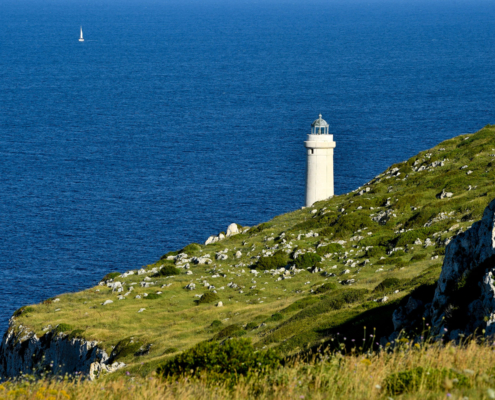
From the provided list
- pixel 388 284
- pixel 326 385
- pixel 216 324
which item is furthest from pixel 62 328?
pixel 326 385

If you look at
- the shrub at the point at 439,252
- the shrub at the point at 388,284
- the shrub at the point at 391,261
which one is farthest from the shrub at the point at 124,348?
the shrub at the point at 439,252

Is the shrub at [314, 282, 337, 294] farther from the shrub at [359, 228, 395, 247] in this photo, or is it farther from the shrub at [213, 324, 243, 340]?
the shrub at [359, 228, 395, 247]

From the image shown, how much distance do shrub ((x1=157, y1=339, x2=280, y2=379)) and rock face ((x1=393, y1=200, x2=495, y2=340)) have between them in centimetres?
454

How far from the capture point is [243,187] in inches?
Answer: 4941

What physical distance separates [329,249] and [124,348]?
17.8 metres

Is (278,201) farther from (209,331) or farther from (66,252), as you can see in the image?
(209,331)

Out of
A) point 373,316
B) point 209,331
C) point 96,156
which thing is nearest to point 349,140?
point 96,156

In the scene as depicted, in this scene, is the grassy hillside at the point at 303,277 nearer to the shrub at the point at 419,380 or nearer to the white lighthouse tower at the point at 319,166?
the white lighthouse tower at the point at 319,166

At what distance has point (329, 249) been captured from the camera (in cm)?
4828

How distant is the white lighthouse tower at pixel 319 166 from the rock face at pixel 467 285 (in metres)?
55.0

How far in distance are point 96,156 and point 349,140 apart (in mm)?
53459

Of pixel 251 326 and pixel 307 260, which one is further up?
pixel 251 326

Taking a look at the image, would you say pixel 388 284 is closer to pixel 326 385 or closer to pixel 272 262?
pixel 272 262

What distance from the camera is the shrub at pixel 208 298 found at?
42562 mm
